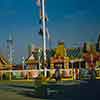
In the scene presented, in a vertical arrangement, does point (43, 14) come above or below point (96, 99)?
above

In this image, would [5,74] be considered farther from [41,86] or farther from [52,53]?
[41,86]

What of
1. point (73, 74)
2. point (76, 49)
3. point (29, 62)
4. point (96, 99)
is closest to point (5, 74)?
point (73, 74)

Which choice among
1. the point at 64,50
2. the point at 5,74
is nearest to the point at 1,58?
the point at 64,50

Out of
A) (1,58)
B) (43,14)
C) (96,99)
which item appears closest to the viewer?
(96,99)

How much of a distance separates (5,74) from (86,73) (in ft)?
35.3

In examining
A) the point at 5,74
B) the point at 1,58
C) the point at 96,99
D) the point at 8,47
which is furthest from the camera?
the point at 8,47

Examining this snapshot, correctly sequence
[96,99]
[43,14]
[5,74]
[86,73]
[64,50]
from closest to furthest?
[96,99] < [43,14] < [86,73] < [5,74] < [64,50]

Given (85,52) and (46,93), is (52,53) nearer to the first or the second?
(85,52)

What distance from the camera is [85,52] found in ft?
200

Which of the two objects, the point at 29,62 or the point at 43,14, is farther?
the point at 29,62

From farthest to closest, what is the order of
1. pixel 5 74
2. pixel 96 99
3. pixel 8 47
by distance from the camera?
pixel 8 47 < pixel 5 74 < pixel 96 99

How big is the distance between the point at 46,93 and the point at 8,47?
166ft

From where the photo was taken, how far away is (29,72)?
46.4 m

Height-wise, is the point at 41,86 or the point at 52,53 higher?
the point at 52,53
